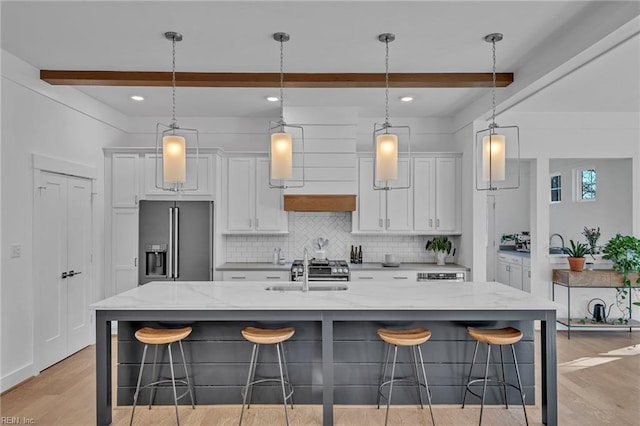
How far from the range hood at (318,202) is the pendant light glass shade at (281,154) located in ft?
7.40

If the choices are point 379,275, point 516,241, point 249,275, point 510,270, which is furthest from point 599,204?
point 249,275

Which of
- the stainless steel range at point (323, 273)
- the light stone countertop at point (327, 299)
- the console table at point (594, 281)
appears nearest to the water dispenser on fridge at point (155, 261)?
the stainless steel range at point (323, 273)

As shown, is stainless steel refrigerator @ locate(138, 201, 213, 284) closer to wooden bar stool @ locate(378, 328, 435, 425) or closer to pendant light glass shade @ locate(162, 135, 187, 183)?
pendant light glass shade @ locate(162, 135, 187, 183)

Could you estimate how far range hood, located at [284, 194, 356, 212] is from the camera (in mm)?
5594

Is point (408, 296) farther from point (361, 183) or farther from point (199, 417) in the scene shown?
point (361, 183)

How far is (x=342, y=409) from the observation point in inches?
131

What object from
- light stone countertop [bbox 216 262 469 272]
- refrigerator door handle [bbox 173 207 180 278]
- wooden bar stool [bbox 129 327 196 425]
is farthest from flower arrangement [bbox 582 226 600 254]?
refrigerator door handle [bbox 173 207 180 278]

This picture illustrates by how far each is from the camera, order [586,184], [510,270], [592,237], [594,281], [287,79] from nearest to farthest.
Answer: [287,79]
[594,281]
[592,237]
[586,184]
[510,270]

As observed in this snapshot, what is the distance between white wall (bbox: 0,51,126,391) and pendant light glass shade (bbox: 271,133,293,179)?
240 centimetres

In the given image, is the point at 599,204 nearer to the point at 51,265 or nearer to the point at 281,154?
the point at 281,154

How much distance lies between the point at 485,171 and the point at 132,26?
2.87m

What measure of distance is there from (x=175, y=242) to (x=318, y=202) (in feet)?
6.05

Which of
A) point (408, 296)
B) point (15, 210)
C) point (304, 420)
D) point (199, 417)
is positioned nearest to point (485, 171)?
point (408, 296)

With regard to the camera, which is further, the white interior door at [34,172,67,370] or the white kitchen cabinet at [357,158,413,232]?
the white kitchen cabinet at [357,158,413,232]
